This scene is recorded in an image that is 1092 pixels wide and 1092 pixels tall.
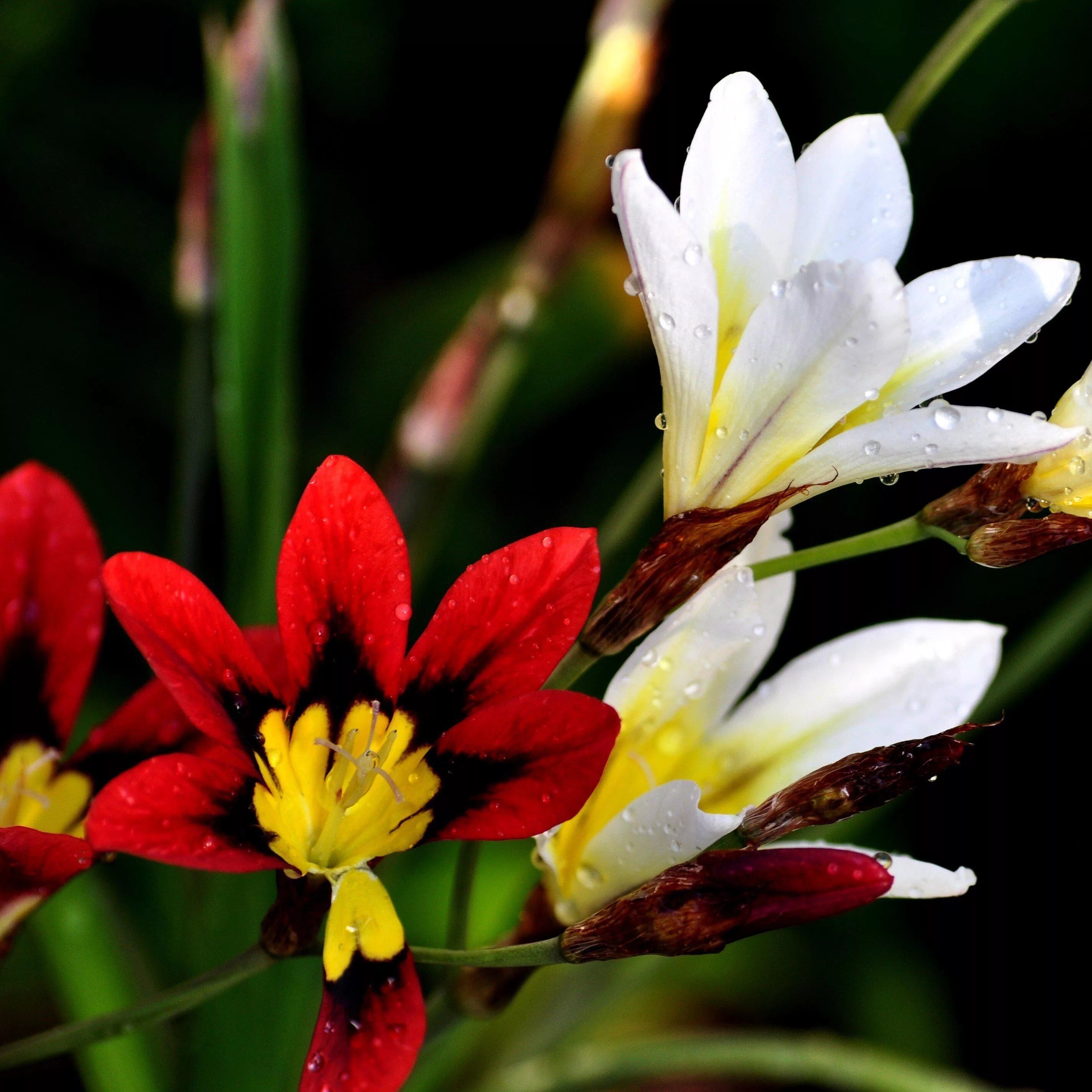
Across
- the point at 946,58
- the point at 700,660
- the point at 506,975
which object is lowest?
the point at 506,975

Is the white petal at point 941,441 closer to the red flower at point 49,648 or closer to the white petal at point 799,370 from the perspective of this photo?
the white petal at point 799,370

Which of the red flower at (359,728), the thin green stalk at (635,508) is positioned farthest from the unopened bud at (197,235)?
the red flower at (359,728)

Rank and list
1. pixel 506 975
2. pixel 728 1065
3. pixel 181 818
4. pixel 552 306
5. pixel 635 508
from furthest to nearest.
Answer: pixel 552 306, pixel 728 1065, pixel 635 508, pixel 506 975, pixel 181 818

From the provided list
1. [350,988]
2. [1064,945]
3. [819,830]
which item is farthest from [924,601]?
[350,988]

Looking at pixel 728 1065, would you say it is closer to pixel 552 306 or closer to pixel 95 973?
pixel 95 973

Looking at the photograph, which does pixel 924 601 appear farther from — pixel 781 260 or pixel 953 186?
pixel 781 260

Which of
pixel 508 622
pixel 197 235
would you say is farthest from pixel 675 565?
pixel 197 235
